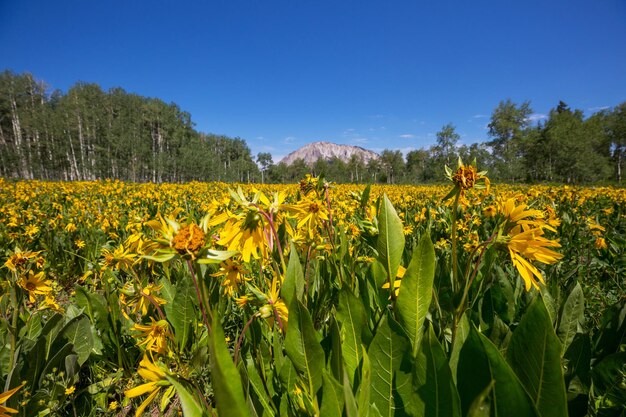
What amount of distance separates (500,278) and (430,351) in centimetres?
107

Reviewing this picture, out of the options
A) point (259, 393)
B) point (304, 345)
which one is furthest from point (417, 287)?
point (259, 393)

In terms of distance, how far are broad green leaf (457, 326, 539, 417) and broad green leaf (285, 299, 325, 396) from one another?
0.37 metres

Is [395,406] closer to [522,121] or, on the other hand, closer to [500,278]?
[500,278]

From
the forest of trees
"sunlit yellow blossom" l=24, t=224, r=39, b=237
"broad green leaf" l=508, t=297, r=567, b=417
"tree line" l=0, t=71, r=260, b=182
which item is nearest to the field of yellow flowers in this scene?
"broad green leaf" l=508, t=297, r=567, b=417

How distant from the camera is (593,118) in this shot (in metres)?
49.8

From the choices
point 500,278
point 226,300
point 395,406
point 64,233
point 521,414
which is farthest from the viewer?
point 64,233

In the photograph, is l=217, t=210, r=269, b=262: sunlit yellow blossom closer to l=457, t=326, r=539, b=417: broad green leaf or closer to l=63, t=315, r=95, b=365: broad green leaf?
l=457, t=326, r=539, b=417: broad green leaf

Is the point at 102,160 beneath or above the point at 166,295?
above

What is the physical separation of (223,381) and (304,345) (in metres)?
0.35

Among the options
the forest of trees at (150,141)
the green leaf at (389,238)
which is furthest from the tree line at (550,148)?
the green leaf at (389,238)

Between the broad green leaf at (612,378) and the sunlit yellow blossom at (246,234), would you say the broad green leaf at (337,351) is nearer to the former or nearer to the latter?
the sunlit yellow blossom at (246,234)

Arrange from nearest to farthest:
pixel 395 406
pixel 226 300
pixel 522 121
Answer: pixel 395 406 < pixel 226 300 < pixel 522 121

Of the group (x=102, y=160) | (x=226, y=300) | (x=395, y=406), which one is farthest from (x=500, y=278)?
(x=102, y=160)

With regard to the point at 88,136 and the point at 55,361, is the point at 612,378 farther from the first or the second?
the point at 88,136
